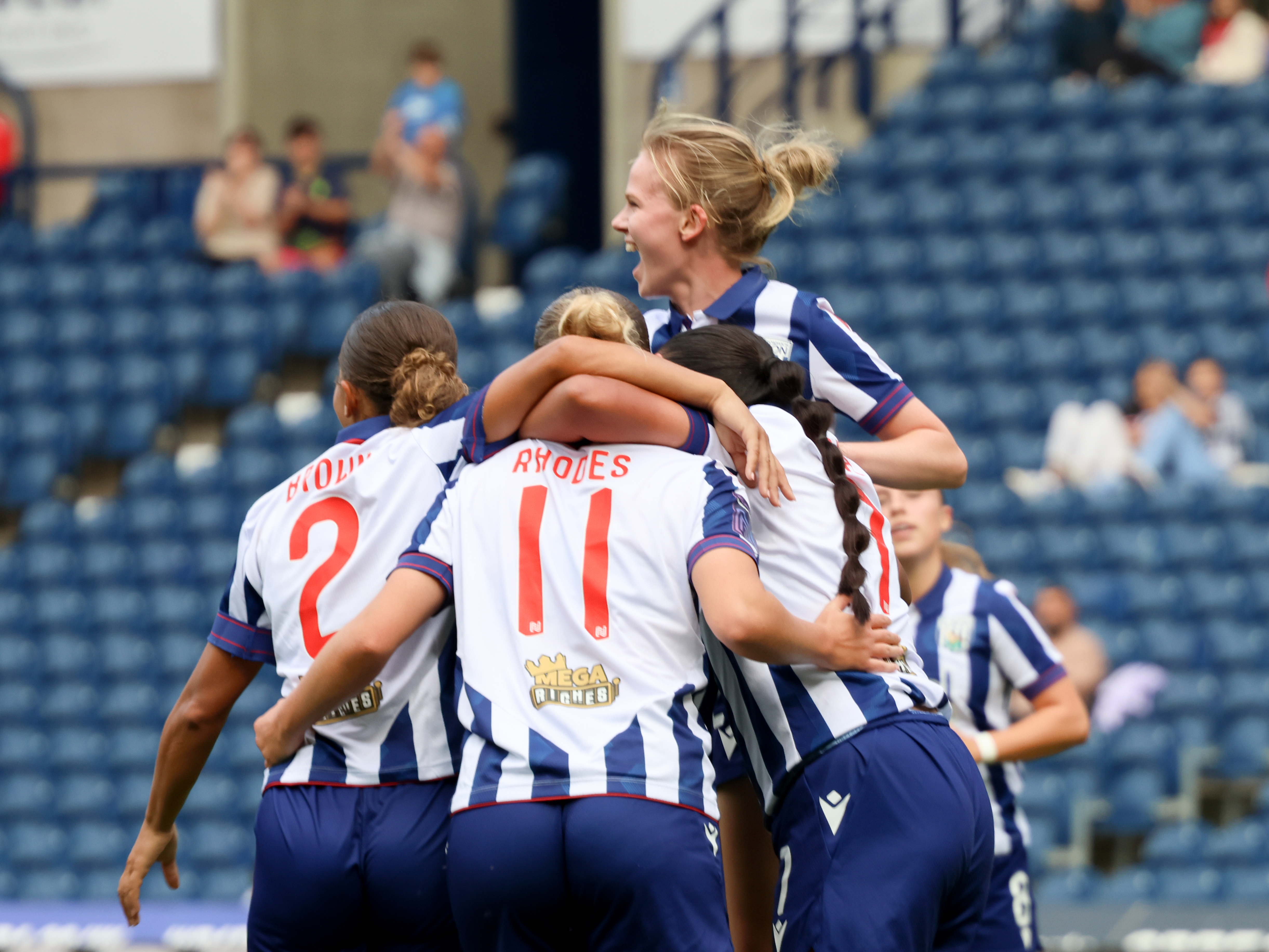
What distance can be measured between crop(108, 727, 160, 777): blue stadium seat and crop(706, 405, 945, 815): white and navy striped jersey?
253 inches

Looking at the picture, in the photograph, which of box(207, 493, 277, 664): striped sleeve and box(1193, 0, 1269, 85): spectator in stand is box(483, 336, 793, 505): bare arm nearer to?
box(207, 493, 277, 664): striped sleeve

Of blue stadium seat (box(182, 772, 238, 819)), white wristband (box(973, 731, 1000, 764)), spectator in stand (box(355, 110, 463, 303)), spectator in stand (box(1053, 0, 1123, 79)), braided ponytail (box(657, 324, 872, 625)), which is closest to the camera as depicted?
braided ponytail (box(657, 324, 872, 625))

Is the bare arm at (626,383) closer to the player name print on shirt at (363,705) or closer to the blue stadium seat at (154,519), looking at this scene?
the player name print on shirt at (363,705)

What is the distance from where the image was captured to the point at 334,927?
247 centimetres

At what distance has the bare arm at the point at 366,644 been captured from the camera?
2.31m

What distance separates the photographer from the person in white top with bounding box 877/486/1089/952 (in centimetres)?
357

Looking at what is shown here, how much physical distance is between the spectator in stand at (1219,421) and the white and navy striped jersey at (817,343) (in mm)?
6095

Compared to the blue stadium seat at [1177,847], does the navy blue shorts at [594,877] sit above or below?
above

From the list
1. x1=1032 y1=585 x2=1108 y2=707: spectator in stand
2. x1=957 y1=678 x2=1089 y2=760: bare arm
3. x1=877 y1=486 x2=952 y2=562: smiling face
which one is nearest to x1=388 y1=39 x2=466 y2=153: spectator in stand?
x1=1032 y1=585 x2=1108 y2=707: spectator in stand

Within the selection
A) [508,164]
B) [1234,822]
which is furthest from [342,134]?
[1234,822]

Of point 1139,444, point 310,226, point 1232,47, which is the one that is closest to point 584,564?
point 1139,444

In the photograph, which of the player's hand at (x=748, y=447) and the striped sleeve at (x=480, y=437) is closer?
the player's hand at (x=748, y=447)

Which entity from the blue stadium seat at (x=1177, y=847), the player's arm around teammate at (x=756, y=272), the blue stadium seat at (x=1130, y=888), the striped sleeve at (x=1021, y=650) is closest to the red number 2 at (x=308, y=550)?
the player's arm around teammate at (x=756, y=272)

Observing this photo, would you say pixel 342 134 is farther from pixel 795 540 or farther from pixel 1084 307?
pixel 795 540
